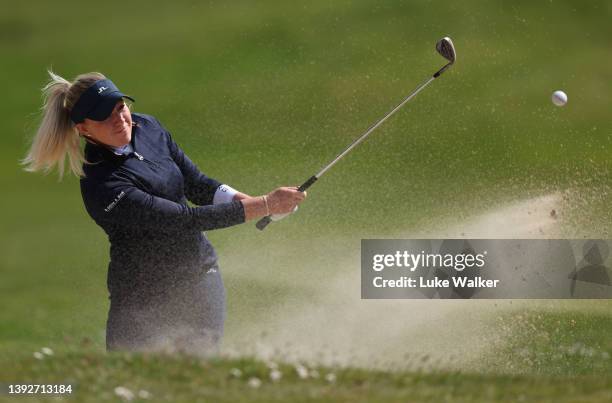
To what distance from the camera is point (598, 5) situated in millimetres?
15766

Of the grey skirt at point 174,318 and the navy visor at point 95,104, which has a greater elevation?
the navy visor at point 95,104

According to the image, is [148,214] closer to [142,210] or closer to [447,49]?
[142,210]

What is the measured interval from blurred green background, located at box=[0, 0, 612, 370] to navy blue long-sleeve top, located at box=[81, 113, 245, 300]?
3.44 m

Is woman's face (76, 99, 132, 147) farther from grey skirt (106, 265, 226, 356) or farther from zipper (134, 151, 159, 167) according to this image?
grey skirt (106, 265, 226, 356)

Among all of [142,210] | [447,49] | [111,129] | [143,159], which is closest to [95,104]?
[111,129]

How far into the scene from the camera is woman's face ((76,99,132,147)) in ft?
16.0

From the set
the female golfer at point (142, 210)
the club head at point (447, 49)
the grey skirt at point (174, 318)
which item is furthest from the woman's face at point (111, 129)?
the club head at point (447, 49)

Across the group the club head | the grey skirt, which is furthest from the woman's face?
the club head

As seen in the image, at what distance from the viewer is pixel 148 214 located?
485 cm

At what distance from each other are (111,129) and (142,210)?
0.41m

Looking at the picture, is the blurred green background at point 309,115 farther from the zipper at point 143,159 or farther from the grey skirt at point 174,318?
the zipper at point 143,159

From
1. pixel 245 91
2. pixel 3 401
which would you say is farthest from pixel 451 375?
pixel 245 91

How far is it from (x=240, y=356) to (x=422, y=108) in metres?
8.69

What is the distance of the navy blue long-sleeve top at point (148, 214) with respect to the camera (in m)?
4.83
